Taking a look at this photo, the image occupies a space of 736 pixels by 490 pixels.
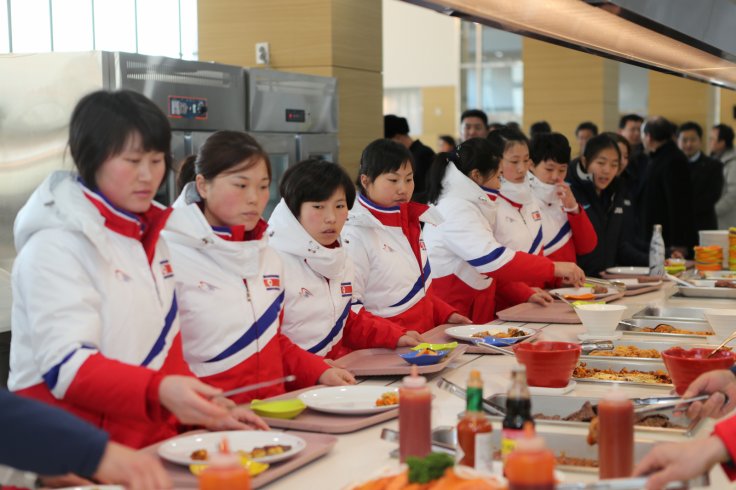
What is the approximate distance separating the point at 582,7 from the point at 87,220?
1.41 m

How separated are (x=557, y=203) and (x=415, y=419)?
3.61 metres

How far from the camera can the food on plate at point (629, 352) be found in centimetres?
302

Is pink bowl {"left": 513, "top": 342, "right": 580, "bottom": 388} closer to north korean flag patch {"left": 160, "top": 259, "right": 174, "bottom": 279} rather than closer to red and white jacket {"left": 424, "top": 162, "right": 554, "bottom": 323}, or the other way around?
north korean flag patch {"left": 160, "top": 259, "right": 174, "bottom": 279}

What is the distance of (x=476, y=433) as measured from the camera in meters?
1.63

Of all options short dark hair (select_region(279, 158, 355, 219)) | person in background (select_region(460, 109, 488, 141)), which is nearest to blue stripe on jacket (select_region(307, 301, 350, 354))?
short dark hair (select_region(279, 158, 355, 219))

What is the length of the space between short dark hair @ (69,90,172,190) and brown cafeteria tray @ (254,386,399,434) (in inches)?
26.9

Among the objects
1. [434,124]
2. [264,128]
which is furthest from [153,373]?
[434,124]

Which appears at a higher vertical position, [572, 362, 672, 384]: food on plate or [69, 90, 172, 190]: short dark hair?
[69, 90, 172, 190]: short dark hair

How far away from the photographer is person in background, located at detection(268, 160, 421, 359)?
10.1 ft

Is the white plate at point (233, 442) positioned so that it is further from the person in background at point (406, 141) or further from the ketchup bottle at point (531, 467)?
the person in background at point (406, 141)

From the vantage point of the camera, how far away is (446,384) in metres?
2.52

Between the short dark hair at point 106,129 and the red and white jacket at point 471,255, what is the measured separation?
2.25 m

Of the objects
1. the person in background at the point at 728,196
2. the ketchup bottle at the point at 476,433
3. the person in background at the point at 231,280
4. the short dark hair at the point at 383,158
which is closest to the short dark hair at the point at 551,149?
the short dark hair at the point at 383,158

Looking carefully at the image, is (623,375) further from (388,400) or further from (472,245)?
(472,245)
